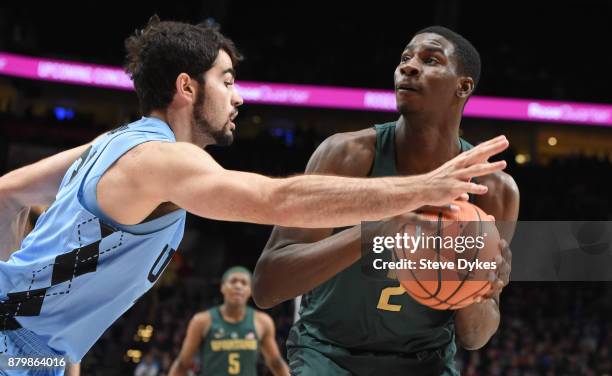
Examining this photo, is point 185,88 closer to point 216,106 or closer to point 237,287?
point 216,106

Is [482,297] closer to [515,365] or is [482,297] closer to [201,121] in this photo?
[201,121]

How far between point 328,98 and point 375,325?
13347 millimetres

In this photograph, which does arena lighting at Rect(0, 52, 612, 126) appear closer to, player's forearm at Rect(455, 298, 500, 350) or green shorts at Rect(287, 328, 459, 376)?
player's forearm at Rect(455, 298, 500, 350)

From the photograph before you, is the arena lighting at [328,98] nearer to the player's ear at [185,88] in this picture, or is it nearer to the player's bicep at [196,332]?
the player's bicep at [196,332]

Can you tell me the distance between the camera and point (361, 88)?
16.8m

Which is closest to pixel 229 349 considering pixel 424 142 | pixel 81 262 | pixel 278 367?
pixel 278 367

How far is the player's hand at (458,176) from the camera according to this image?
6.97ft

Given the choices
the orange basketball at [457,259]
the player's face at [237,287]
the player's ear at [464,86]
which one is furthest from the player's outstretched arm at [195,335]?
the orange basketball at [457,259]

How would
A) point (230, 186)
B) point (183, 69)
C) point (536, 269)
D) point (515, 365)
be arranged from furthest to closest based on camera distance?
1. point (515, 365)
2. point (536, 269)
3. point (183, 69)
4. point (230, 186)

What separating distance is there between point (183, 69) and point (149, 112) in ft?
0.64

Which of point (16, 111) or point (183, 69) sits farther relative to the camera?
point (16, 111)

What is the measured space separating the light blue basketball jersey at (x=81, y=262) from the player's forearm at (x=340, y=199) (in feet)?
1.67

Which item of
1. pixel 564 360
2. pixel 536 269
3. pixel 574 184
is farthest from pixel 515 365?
pixel 536 269

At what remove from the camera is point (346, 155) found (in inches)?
128
